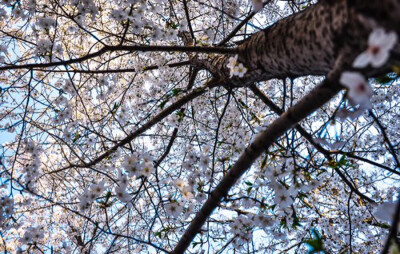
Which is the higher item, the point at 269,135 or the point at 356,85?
the point at 269,135

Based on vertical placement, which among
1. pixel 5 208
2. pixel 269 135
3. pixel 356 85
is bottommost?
pixel 356 85

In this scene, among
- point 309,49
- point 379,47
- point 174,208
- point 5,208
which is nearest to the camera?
point 379,47

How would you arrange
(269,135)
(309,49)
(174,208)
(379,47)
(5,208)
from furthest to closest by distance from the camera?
(5,208) < (174,208) < (269,135) < (309,49) < (379,47)

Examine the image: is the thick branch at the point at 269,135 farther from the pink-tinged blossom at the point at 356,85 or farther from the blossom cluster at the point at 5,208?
the blossom cluster at the point at 5,208

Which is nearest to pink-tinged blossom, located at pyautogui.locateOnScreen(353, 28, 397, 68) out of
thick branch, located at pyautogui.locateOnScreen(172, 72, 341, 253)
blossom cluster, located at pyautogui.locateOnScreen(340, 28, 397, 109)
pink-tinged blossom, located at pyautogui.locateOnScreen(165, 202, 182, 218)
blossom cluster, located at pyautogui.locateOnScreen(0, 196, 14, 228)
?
blossom cluster, located at pyautogui.locateOnScreen(340, 28, 397, 109)

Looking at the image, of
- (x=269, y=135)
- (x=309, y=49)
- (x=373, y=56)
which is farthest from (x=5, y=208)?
(x=373, y=56)

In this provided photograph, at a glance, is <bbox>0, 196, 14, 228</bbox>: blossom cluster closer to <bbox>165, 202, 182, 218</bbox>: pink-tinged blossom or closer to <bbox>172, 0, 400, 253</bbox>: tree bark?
<bbox>165, 202, 182, 218</bbox>: pink-tinged blossom

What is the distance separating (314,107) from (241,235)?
1262mm

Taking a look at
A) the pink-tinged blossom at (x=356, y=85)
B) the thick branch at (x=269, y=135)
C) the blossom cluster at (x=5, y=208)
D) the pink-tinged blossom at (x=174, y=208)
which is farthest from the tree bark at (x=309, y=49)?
the blossom cluster at (x=5, y=208)

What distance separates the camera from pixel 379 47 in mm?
Result: 529

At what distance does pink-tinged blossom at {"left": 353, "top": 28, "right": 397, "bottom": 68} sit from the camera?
51 cm

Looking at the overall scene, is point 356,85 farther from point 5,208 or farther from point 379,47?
point 5,208

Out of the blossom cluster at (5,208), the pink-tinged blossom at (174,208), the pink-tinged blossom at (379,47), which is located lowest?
the pink-tinged blossom at (379,47)

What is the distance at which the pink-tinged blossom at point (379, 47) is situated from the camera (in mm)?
505
